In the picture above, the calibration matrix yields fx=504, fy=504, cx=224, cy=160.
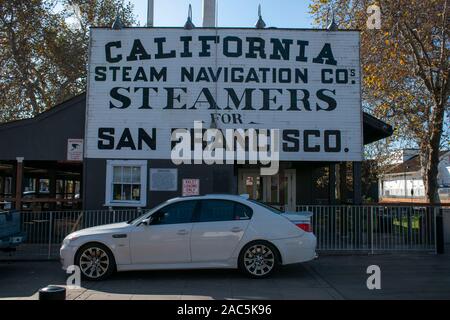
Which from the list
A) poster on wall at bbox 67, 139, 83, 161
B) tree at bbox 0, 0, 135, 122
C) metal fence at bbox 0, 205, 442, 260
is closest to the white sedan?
metal fence at bbox 0, 205, 442, 260

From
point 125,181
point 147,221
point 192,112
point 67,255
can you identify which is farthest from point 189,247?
point 192,112

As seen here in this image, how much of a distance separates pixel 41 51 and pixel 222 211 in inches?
768

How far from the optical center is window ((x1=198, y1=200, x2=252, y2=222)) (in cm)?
980

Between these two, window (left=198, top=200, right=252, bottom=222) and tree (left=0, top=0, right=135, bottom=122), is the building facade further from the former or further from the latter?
tree (left=0, top=0, right=135, bottom=122)

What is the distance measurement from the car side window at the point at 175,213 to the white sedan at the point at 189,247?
0.10 ft

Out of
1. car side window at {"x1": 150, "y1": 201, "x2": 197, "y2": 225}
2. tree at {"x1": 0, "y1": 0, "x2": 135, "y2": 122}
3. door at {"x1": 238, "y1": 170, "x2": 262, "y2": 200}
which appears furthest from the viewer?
tree at {"x1": 0, "y1": 0, "x2": 135, "y2": 122}

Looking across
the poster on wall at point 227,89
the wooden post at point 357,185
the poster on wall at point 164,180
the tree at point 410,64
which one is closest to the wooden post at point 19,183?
the poster on wall at point 227,89

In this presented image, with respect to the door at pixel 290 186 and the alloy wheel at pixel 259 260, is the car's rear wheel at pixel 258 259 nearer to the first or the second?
the alloy wheel at pixel 259 260

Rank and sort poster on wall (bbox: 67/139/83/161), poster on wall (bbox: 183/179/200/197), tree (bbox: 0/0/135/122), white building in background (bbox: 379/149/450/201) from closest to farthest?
poster on wall (bbox: 183/179/200/197) < poster on wall (bbox: 67/139/83/161) < tree (bbox: 0/0/135/122) < white building in background (bbox: 379/149/450/201)

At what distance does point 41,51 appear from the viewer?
84.4 feet

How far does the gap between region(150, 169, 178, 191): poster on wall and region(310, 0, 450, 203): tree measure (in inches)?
298
